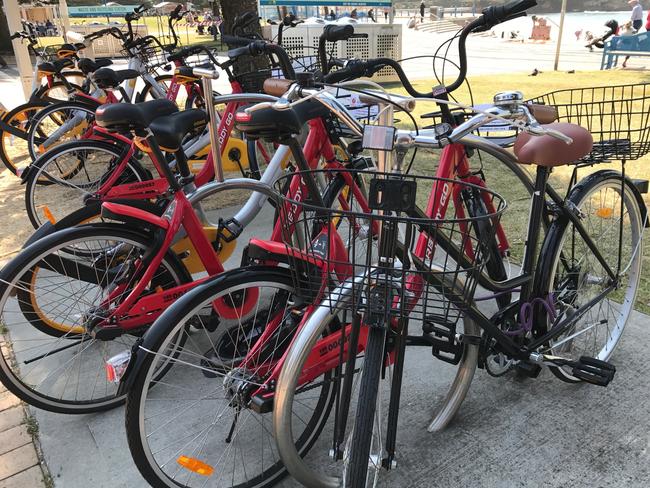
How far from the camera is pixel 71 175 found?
4.84 metres

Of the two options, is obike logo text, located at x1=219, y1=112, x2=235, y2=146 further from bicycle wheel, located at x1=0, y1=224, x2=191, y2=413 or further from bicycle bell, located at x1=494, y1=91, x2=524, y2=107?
bicycle bell, located at x1=494, y1=91, x2=524, y2=107

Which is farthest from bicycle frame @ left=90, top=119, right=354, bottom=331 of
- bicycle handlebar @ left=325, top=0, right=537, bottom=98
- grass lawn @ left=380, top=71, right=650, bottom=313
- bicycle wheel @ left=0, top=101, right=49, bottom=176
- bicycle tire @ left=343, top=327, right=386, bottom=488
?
bicycle wheel @ left=0, top=101, right=49, bottom=176

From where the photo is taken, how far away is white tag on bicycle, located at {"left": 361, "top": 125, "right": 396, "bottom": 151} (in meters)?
1.27

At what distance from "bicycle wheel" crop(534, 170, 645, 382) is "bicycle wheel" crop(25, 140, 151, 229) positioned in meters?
2.34

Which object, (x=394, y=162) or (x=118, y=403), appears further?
(x=118, y=403)

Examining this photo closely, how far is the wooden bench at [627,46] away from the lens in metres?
13.4

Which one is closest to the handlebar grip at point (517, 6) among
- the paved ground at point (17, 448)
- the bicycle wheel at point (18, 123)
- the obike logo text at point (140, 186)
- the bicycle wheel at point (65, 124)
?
the obike logo text at point (140, 186)

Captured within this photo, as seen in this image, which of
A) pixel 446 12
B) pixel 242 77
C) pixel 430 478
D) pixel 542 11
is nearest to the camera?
pixel 430 478

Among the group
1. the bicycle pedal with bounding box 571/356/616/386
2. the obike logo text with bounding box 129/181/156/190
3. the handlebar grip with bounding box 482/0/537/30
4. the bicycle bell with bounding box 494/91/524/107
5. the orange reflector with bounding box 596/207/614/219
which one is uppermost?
the handlebar grip with bounding box 482/0/537/30

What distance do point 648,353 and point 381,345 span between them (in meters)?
1.90

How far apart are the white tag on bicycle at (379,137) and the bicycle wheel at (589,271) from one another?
1142 millimetres

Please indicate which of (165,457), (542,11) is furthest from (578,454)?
(542,11)

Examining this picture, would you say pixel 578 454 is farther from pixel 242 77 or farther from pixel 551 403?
pixel 242 77

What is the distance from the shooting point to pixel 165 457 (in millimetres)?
2084
